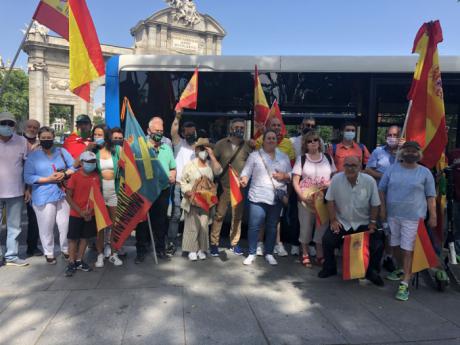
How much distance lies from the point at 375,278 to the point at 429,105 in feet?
7.02

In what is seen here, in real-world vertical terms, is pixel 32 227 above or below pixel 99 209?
below

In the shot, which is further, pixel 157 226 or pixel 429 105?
pixel 157 226

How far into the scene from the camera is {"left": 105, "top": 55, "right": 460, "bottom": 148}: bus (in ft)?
18.5

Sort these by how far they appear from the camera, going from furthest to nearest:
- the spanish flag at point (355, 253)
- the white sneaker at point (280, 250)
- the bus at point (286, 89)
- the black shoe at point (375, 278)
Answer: the bus at point (286, 89)
the white sneaker at point (280, 250)
the black shoe at point (375, 278)
the spanish flag at point (355, 253)

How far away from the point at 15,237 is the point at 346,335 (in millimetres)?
4208

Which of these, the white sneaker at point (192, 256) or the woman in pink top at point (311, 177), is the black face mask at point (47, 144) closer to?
the white sneaker at point (192, 256)

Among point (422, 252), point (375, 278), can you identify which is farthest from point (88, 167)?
point (422, 252)

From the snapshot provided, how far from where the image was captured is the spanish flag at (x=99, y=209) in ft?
14.5

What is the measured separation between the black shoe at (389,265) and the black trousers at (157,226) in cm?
309

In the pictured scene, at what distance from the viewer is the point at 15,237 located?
4.68m

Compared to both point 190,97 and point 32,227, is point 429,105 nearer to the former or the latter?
point 190,97

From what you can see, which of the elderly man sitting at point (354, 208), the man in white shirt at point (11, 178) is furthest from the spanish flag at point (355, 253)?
the man in white shirt at point (11, 178)

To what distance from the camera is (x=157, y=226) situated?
197 inches

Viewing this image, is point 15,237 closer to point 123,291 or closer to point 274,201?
point 123,291
